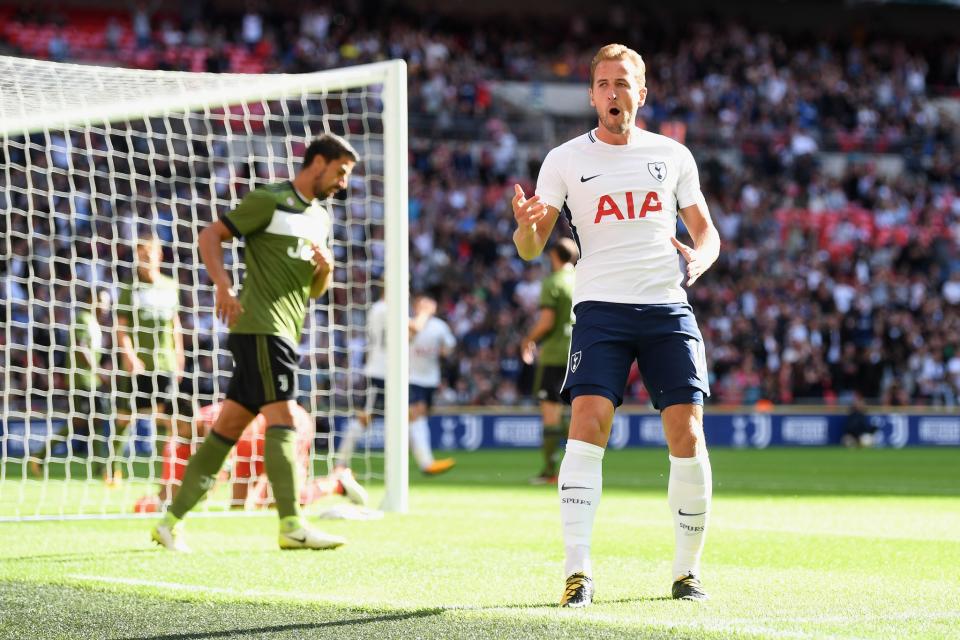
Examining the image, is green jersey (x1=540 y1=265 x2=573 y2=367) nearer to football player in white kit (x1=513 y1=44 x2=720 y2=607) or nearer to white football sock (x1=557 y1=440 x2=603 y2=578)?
football player in white kit (x1=513 y1=44 x2=720 y2=607)

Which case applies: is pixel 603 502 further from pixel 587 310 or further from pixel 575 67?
pixel 575 67

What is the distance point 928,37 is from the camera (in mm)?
39750

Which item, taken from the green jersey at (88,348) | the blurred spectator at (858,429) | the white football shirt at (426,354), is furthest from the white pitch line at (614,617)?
the blurred spectator at (858,429)

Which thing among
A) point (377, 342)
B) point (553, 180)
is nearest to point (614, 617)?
point (553, 180)

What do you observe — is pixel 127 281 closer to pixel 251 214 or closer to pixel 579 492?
pixel 251 214

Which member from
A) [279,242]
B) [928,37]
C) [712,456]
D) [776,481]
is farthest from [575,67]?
[279,242]

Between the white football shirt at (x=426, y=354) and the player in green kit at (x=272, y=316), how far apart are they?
7501 millimetres

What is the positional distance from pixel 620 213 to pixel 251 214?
2555 mm

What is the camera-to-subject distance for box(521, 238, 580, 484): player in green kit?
12.9m

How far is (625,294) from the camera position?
18.0ft

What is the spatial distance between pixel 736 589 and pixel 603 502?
5.38 metres

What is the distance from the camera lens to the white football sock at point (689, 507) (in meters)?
5.50

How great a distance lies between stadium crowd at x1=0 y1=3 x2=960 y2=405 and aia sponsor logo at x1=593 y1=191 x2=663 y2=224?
16936 millimetres

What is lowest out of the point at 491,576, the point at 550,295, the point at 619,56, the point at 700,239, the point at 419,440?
the point at 419,440
